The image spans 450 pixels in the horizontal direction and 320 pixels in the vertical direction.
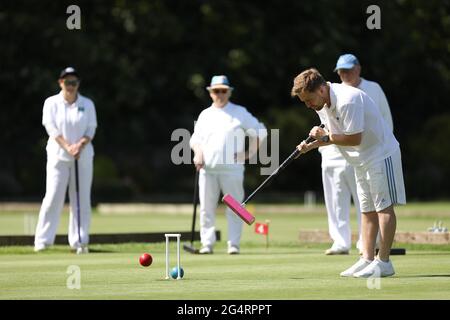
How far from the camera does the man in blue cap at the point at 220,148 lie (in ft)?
35.0

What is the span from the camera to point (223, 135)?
35.0 feet

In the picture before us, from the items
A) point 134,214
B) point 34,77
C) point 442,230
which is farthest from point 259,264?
point 34,77

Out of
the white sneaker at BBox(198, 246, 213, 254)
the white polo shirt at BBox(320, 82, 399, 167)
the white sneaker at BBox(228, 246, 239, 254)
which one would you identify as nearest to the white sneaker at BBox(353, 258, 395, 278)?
the white polo shirt at BBox(320, 82, 399, 167)

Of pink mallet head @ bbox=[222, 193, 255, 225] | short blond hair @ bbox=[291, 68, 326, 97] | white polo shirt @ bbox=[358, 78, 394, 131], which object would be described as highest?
white polo shirt @ bbox=[358, 78, 394, 131]

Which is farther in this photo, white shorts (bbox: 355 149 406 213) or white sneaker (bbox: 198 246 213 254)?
white sneaker (bbox: 198 246 213 254)

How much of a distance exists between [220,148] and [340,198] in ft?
3.90

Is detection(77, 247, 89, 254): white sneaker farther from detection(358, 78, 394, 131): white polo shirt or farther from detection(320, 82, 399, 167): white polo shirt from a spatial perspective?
detection(320, 82, 399, 167): white polo shirt

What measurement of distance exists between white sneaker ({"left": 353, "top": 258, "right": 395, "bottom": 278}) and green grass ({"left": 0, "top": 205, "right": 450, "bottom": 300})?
0.39 feet

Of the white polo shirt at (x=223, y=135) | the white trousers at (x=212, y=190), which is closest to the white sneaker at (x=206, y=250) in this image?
the white trousers at (x=212, y=190)

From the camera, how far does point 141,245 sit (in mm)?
11203

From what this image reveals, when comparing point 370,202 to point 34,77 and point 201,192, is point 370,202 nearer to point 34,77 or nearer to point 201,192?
point 201,192

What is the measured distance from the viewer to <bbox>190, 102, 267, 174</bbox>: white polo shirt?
1066cm

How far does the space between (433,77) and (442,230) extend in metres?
16.2

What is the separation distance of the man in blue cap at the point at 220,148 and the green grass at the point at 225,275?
507mm
